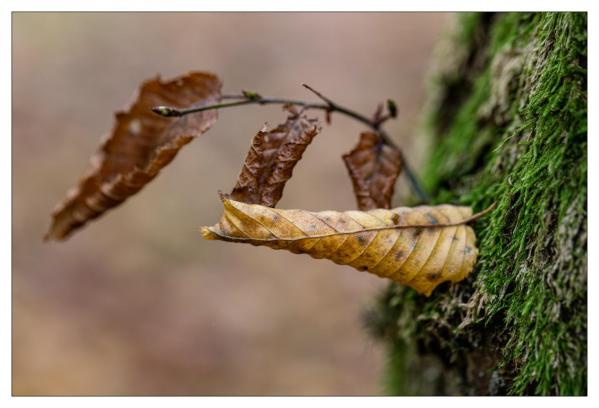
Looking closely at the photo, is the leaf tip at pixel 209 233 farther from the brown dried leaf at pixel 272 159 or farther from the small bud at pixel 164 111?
the small bud at pixel 164 111

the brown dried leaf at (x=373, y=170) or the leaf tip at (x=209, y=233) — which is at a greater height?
the brown dried leaf at (x=373, y=170)

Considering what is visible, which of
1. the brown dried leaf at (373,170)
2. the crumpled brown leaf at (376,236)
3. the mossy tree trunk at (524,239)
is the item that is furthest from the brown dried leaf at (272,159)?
the mossy tree trunk at (524,239)

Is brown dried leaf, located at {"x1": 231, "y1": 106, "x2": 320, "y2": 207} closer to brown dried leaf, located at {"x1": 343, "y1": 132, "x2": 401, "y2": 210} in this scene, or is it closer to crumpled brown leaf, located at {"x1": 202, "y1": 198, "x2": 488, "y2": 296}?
crumpled brown leaf, located at {"x1": 202, "y1": 198, "x2": 488, "y2": 296}

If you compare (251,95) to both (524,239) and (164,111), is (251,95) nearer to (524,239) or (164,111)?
(164,111)

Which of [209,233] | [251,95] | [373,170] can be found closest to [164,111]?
[251,95]
